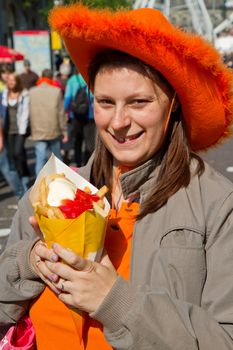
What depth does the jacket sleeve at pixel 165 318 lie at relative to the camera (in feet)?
4.70

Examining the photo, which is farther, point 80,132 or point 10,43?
point 10,43

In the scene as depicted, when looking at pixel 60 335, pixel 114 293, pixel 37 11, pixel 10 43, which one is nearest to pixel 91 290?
pixel 114 293

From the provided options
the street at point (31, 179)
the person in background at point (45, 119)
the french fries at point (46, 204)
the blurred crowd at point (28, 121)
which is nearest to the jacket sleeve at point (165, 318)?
the french fries at point (46, 204)

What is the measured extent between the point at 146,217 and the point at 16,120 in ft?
21.2

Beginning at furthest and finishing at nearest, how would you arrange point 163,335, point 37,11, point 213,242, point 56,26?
point 37,11 < point 56,26 < point 213,242 < point 163,335

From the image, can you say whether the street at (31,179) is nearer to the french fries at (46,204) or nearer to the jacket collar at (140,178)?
the jacket collar at (140,178)

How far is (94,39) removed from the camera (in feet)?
5.46

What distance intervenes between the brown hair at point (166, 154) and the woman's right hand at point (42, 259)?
300mm

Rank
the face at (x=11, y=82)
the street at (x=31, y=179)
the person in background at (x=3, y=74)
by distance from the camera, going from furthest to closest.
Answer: the person in background at (x=3, y=74) < the face at (x=11, y=82) < the street at (x=31, y=179)

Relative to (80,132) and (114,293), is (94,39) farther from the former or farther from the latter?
(80,132)

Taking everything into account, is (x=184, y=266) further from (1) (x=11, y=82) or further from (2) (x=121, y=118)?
(1) (x=11, y=82)

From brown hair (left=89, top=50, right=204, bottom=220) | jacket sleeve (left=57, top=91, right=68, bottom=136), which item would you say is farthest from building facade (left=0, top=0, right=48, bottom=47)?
brown hair (left=89, top=50, right=204, bottom=220)

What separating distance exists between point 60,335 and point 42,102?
6.38m

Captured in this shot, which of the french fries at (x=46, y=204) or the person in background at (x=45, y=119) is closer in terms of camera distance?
the french fries at (x=46, y=204)
